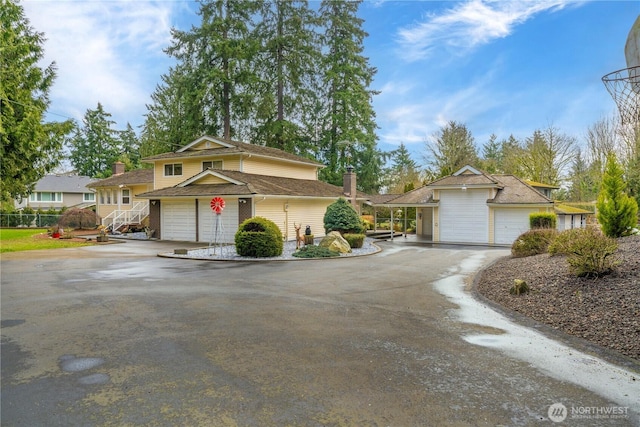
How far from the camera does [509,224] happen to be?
22.5 metres

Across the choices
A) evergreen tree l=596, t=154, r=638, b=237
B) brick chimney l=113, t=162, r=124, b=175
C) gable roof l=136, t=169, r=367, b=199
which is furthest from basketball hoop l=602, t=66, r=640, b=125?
brick chimney l=113, t=162, r=124, b=175

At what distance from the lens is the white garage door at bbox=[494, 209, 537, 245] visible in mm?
22188

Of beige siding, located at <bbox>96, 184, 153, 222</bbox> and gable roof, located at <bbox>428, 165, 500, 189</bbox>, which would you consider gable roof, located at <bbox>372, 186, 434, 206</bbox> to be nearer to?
gable roof, located at <bbox>428, 165, 500, 189</bbox>

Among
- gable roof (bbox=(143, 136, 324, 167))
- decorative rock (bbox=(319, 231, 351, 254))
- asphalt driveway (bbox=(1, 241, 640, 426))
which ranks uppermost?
gable roof (bbox=(143, 136, 324, 167))

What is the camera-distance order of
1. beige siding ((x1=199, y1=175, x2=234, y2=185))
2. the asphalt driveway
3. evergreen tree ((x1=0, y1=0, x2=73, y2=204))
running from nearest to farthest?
the asphalt driveway, evergreen tree ((x1=0, y1=0, x2=73, y2=204)), beige siding ((x1=199, y1=175, x2=234, y2=185))

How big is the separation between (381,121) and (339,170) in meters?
7.86

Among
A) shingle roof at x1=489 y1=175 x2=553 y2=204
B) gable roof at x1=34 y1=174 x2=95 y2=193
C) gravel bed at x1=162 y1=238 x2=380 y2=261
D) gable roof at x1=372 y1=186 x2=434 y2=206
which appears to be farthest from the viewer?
gable roof at x1=34 y1=174 x2=95 y2=193

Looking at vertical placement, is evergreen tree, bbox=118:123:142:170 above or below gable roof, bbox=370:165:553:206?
above

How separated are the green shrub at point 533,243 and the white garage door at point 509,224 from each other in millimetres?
8269

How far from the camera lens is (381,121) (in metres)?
40.8

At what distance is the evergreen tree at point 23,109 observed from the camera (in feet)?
63.9

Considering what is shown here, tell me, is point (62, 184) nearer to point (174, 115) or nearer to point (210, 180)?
point (174, 115)

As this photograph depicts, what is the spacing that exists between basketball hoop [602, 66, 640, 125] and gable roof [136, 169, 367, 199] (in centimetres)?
1524

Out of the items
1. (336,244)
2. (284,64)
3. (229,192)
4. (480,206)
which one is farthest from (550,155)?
(229,192)
